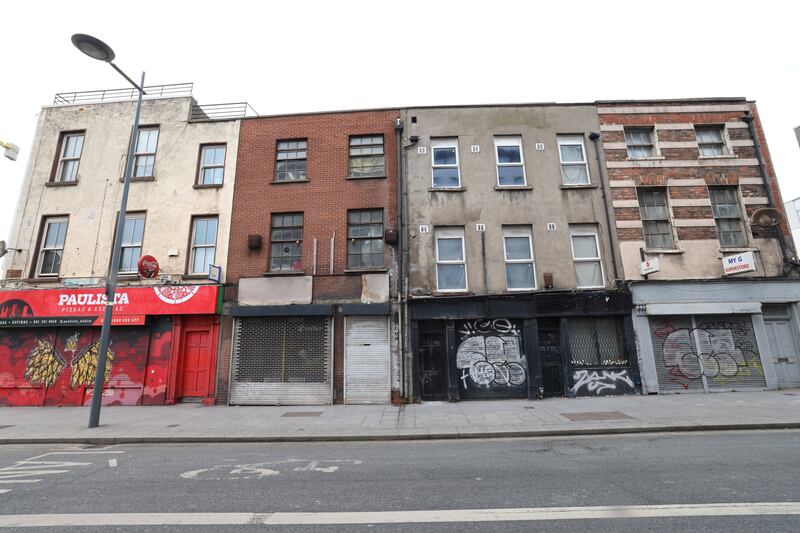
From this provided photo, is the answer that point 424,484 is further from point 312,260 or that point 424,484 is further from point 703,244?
point 703,244

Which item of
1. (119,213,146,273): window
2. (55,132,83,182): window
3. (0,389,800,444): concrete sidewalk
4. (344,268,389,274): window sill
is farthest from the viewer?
(55,132,83,182): window

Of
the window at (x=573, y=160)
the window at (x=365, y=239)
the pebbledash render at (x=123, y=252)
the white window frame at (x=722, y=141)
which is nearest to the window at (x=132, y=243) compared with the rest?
the pebbledash render at (x=123, y=252)

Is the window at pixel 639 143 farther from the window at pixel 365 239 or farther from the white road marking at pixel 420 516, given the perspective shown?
the white road marking at pixel 420 516

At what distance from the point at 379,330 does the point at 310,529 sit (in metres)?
9.34

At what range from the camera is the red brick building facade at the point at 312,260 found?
1309cm

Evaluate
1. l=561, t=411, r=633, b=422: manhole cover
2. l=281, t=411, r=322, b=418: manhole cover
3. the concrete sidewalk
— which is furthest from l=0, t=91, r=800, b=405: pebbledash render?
l=561, t=411, r=633, b=422: manhole cover

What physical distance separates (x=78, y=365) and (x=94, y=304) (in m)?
2.21

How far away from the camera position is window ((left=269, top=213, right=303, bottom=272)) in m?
14.1

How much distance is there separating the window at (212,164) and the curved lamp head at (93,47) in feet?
17.6

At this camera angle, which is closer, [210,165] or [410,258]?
[410,258]

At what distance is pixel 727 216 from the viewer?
14078mm

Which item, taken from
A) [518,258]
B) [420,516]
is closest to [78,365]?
[420,516]

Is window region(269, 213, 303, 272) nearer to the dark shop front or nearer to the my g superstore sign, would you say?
the my g superstore sign

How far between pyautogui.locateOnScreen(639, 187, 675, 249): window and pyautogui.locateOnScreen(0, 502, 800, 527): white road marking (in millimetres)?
11305
